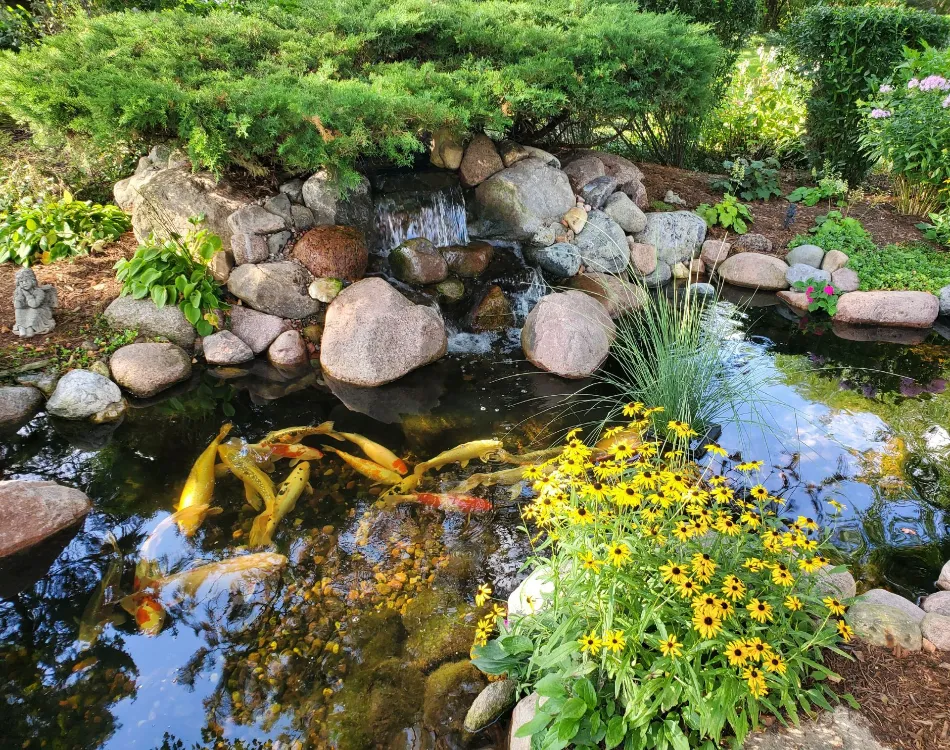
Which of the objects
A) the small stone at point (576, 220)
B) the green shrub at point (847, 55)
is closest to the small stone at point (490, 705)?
the small stone at point (576, 220)

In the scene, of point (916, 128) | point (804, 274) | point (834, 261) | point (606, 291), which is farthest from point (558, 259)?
point (916, 128)

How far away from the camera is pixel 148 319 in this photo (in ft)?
17.9

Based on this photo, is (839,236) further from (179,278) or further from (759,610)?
(179,278)

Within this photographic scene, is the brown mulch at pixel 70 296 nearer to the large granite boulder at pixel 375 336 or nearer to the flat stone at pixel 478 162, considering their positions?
the large granite boulder at pixel 375 336

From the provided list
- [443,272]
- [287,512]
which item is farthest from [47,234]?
[287,512]

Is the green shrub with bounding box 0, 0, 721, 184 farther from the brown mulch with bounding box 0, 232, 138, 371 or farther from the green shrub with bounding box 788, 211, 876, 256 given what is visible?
the green shrub with bounding box 788, 211, 876, 256

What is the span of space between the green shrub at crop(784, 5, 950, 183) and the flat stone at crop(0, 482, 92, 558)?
8894 mm

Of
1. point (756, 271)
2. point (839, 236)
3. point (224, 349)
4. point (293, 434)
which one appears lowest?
point (293, 434)

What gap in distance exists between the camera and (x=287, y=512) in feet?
12.9

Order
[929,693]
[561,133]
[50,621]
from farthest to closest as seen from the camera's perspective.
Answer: [561,133], [50,621], [929,693]

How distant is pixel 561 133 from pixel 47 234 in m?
5.90

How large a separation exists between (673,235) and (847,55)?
350 centimetres

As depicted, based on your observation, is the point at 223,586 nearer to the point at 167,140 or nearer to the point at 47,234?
the point at 167,140

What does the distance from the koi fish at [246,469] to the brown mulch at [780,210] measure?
597 cm
